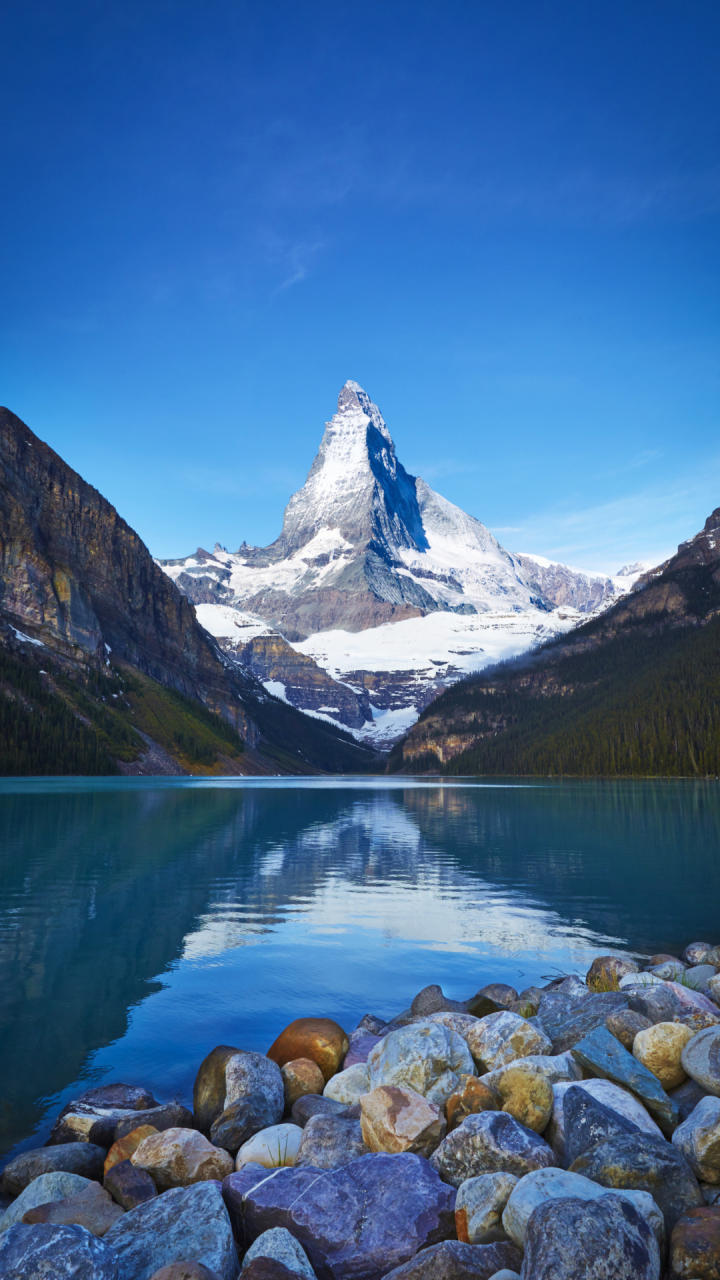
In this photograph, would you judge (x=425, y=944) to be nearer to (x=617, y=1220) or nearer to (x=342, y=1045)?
(x=342, y=1045)

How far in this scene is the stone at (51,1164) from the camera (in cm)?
929

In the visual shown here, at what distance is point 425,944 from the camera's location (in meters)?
24.4

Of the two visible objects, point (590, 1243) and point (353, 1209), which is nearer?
point (590, 1243)

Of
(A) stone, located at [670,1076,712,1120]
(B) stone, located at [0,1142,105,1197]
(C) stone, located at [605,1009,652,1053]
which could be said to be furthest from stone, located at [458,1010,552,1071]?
(B) stone, located at [0,1142,105,1197]

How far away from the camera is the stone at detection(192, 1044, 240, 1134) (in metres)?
11.2

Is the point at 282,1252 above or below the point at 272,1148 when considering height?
above

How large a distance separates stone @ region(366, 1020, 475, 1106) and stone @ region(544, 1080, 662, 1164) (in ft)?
5.47

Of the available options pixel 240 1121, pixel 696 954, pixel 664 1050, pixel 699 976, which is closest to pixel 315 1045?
pixel 240 1121

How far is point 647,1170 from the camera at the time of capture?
7531 mm

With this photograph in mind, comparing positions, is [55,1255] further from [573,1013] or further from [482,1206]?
[573,1013]

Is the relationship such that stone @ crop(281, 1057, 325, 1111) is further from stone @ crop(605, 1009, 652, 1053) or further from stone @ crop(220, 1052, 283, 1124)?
stone @ crop(605, 1009, 652, 1053)

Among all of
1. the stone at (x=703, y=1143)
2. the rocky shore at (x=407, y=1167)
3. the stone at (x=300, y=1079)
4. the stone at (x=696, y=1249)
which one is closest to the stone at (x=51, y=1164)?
the rocky shore at (x=407, y=1167)

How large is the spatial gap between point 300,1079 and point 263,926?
1517 centimetres

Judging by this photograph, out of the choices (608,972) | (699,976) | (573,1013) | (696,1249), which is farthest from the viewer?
(608,972)
